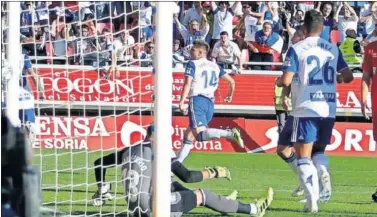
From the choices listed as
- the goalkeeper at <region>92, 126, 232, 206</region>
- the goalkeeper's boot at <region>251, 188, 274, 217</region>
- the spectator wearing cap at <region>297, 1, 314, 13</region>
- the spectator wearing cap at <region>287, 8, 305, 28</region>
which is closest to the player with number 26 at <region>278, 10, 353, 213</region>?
the goalkeeper's boot at <region>251, 188, 274, 217</region>

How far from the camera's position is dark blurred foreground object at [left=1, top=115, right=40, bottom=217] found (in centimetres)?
503

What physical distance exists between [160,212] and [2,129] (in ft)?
6.40

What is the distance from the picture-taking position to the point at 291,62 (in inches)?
405

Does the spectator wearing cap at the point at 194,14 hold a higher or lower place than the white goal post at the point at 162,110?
higher

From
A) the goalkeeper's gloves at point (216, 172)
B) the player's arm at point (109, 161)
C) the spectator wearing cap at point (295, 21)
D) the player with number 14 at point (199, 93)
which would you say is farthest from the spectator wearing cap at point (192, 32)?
the player's arm at point (109, 161)

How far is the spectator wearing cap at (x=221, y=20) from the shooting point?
19.1 m

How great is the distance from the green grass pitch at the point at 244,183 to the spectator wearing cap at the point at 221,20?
2.49 m

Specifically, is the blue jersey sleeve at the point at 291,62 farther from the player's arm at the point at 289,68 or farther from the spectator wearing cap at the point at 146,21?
the spectator wearing cap at the point at 146,21

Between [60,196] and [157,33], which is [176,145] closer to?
[60,196]

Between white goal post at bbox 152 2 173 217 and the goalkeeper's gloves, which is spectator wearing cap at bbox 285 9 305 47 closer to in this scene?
the goalkeeper's gloves

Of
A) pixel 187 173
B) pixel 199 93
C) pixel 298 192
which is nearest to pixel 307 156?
pixel 298 192

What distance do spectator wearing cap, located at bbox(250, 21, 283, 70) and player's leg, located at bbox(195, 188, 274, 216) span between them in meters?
8.92

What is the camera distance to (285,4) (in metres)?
19.9

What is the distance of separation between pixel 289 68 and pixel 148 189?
108 inches
